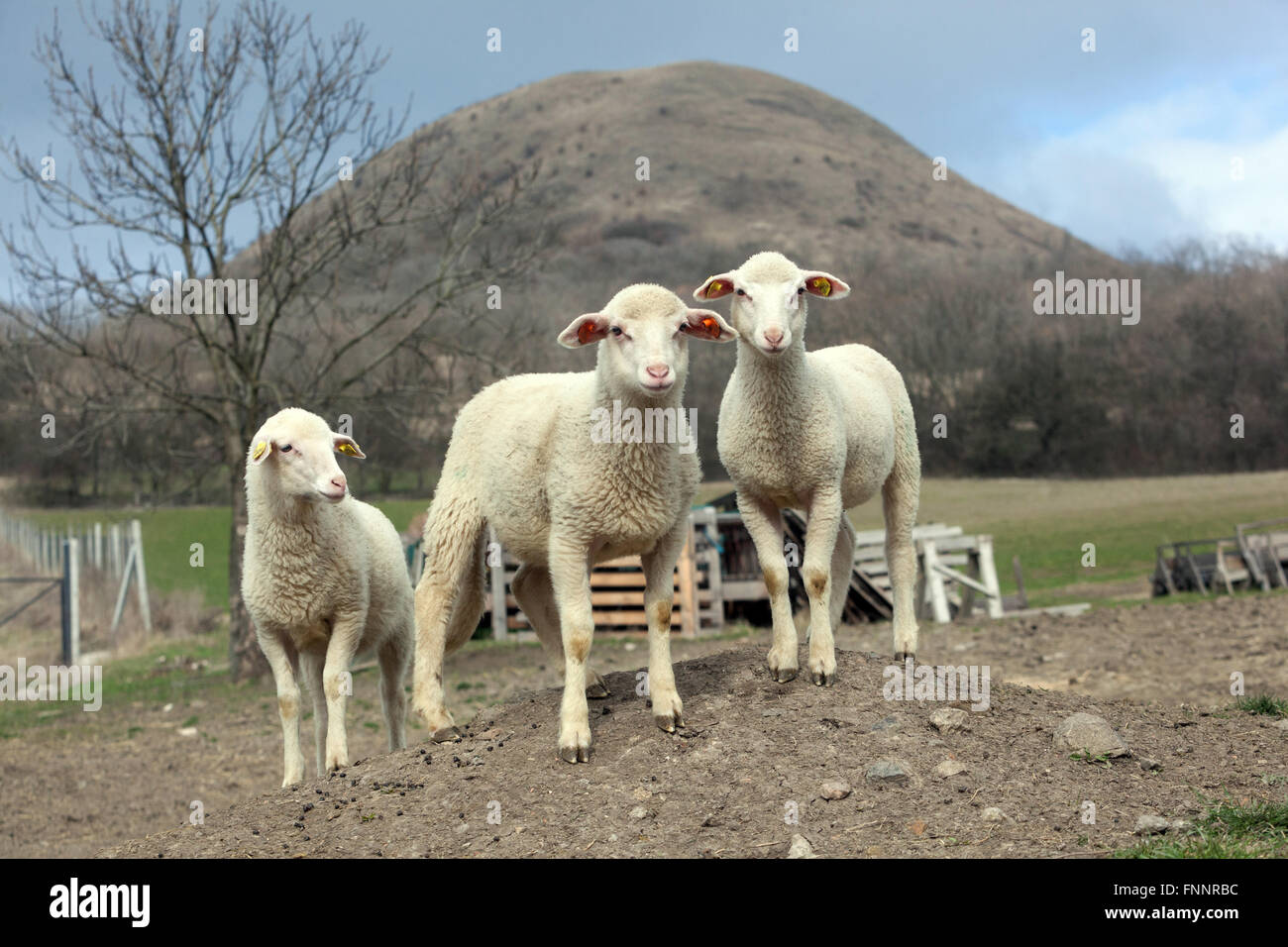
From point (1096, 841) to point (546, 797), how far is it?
261cm

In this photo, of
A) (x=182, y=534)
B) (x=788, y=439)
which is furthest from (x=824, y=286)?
(x=182, y=534)

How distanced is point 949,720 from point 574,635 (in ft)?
7.27

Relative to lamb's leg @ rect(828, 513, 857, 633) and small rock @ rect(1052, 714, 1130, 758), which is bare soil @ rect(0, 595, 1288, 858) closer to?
small rock @ rect(1052, 714, 1130, 758)

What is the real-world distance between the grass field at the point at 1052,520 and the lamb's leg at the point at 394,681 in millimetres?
17381

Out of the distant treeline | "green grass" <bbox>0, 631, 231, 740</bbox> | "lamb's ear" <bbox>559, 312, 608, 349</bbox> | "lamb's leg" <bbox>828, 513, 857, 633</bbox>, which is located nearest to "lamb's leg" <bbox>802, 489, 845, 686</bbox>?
"lamb's leg" <bbox>828, 513, 857, 633</bbox>

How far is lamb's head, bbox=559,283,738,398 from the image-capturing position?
18.5ft

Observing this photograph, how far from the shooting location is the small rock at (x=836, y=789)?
5582 mm

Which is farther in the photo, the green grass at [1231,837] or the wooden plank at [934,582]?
the wooden plank at [934,582]

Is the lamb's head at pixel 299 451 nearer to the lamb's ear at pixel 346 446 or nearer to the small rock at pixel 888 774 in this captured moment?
the lamb's ear at pixel 346 446

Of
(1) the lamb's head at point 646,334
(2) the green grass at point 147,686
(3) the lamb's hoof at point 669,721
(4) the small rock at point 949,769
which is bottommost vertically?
(2) the green grass at point 147,686

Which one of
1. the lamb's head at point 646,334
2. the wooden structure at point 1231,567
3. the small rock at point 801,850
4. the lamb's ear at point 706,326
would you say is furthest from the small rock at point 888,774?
the wooden structure at point 1231,567

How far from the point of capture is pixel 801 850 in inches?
195
